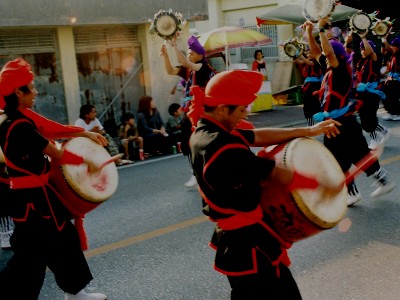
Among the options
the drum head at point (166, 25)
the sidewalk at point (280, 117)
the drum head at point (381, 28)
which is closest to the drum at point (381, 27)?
the drum head at point (381, 28)

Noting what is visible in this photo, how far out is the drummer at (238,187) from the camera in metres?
2.70

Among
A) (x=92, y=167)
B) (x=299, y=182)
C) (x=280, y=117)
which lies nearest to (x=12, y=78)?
(x=92, y=167)

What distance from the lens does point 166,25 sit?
7469 millimetres

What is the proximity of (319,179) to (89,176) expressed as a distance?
5.78 ft

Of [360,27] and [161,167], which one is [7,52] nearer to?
[161,167]

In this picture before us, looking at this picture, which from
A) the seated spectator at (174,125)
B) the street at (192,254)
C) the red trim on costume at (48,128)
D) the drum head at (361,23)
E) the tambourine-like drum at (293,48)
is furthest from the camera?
the tambourine-like drum at (293,48)

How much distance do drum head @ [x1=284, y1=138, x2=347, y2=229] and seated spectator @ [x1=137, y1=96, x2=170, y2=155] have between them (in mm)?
7645

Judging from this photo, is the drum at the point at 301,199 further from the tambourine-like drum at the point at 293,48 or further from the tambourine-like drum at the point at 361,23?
the tambourine-like drum at the point at 293,48

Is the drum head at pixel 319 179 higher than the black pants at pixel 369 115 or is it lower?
higher

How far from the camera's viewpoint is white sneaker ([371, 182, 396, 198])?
624 centimetres

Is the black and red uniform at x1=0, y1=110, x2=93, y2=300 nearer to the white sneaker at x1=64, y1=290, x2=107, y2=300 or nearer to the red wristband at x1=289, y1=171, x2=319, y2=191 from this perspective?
the white sneaker at x1=64, y1=290, x2=107, y2=300

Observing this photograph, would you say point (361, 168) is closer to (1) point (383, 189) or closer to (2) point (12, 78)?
(2) point (12, 78)

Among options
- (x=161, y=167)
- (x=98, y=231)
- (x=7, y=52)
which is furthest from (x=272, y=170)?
(x=7, y=52)

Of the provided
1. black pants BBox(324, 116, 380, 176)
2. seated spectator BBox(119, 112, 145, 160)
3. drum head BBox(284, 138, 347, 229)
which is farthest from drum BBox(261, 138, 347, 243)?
seated spectator BBox(119, 112, 145, 160)
